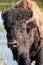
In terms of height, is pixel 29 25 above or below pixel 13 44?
above

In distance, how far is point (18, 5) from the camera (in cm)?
412

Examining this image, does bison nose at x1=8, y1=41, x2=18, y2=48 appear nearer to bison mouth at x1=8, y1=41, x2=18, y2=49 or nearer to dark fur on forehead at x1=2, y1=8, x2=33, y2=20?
bison mouth at x1=8, y1=41, x2=18, y2=49

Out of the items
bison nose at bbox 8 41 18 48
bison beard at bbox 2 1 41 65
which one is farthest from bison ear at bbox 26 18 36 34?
bison nose at bbox 8 41 18 48

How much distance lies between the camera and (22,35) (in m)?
3.96

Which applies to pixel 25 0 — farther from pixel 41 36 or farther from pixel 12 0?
pixel 12 0

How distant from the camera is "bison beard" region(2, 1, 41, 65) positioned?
3936 millimetres

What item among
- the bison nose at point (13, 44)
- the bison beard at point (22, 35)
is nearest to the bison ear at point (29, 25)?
the bison beard at point (22, 35)

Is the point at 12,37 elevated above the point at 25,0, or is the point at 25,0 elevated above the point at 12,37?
the point at 25,0

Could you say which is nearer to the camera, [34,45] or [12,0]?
[34,45]

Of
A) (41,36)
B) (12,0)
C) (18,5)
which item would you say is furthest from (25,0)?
(12,0)

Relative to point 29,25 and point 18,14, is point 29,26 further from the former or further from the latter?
point 18,14

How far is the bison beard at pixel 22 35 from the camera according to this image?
12.9 feet

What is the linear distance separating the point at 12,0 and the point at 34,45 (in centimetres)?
1288

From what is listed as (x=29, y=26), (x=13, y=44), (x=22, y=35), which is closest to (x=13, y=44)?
(x=13, y=44)
